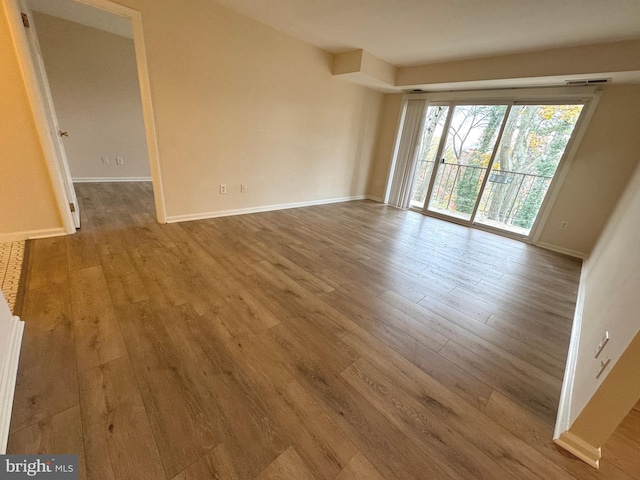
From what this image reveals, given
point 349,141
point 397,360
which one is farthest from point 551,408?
point 349,141

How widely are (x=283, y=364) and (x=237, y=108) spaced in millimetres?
3060

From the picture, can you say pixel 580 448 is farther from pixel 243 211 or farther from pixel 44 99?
pixel 44 99

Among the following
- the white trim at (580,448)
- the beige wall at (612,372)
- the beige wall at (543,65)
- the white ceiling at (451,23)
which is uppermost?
the white ceiling at (451,23)

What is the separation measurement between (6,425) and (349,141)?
16.1 feet

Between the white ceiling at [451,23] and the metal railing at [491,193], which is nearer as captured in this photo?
the white ceiling at [451,23]

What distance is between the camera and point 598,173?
3.14 meters

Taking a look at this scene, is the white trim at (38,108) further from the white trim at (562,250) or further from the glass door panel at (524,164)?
the white trim at (562,250)

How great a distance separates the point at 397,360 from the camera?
1480 mm

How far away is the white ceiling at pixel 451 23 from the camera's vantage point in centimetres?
207

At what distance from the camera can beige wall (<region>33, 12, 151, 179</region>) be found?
3842mm

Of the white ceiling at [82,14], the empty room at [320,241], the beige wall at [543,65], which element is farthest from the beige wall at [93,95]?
the beige wall at [543,65]

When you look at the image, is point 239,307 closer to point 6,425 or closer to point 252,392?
point 252,392

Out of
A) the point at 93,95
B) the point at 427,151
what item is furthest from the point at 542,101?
the point at 93,95

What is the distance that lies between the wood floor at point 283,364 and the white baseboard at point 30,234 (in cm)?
15
